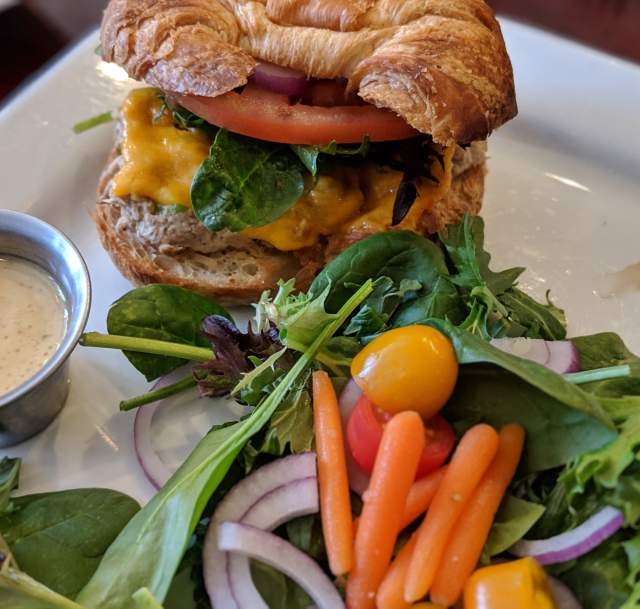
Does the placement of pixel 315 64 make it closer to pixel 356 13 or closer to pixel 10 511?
pixel 356 13

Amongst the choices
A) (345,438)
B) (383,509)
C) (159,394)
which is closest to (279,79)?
(159,394)

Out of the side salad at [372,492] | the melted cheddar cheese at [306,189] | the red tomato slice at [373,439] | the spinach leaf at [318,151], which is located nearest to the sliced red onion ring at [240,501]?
the side salad at [372,492]

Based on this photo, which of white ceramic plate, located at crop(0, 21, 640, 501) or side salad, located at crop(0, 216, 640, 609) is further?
white ceramic plate, located at crop(0, 21, 640, 501)

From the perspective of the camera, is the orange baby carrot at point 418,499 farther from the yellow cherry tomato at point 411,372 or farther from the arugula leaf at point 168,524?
the arugula leaf at point 168,524

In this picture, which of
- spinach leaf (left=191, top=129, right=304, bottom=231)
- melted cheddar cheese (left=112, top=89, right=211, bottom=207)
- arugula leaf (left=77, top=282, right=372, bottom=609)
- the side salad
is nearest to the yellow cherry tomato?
the side salad

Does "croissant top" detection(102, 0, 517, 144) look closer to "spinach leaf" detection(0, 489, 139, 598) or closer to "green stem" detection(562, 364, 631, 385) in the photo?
"green stem" detection(562, 364, 631, 385)
